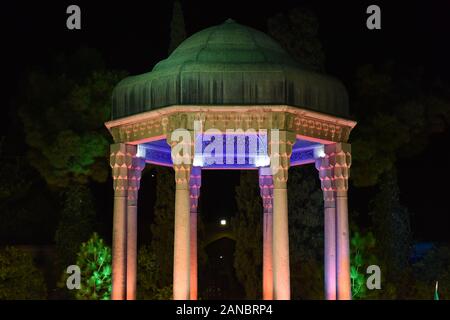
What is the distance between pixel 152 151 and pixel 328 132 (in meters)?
5.09

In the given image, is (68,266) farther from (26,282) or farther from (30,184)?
(30,184)

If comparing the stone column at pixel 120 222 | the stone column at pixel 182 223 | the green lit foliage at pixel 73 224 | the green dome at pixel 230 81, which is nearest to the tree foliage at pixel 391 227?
the green dome at pixel 230 81

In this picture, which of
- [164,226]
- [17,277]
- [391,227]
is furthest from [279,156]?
[164,226]

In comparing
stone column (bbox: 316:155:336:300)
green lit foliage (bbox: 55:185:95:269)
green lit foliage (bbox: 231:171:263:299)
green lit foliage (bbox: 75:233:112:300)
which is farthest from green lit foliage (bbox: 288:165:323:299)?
green lit foliage (bbox: 55:185:95:269)

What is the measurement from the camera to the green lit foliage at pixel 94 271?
22875 mm

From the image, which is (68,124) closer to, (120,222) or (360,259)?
(120,222)

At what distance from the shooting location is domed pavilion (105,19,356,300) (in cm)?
1752

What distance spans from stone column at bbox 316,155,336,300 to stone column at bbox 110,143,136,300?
5.28 m

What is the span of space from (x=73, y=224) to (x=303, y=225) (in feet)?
27.8

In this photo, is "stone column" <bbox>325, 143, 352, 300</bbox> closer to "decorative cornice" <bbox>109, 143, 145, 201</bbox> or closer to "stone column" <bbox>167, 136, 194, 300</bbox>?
"stone column" <bbox>167, 136, 194, 300</bbox>

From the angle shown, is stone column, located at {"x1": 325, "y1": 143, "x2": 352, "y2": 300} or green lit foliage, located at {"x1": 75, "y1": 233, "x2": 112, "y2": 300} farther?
green lit foliage, located at {"x1": 75, "y1": 233, "x2": 112, "y2": 300}

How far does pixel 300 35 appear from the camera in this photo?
2894 centimetres

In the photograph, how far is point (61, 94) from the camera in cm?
2695

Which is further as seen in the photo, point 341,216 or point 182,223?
point 341,216
